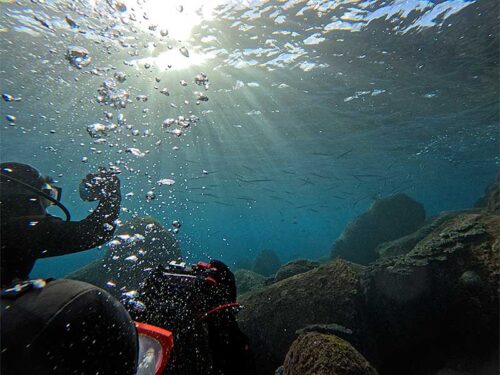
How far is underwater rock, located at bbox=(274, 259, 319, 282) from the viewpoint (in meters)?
10.2

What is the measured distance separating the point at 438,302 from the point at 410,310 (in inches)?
21.0

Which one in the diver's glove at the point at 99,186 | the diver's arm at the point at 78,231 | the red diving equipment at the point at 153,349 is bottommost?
the red diving equipment at the point at 153,349

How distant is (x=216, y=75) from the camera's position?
16.9 meters

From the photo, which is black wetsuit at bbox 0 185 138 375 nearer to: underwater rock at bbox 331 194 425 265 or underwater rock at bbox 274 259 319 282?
underwater rock at bbox 274 259 319 282

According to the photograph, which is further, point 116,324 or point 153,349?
point 153,349

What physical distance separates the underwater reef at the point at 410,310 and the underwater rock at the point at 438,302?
16 millimetres

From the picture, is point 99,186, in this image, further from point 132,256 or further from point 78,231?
point 132,256

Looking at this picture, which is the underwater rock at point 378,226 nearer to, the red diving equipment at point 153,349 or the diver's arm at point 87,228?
the diver's arm at point 87,228

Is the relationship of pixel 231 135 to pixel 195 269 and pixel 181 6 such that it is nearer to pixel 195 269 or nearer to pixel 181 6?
pixel 181 6

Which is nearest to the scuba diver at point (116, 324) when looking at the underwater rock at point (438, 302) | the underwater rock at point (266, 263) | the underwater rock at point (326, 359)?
the underwater rock at point (326, 359)

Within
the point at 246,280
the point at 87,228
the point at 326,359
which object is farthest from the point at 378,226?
the point at 87,228

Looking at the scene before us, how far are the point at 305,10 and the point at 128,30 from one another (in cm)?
758

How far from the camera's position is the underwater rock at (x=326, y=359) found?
322cm

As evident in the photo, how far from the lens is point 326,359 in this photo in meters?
3.32
